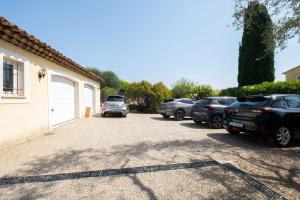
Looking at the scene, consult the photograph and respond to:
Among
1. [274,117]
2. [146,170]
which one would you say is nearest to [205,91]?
[274,117]

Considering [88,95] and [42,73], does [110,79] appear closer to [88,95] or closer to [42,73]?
[88,95]

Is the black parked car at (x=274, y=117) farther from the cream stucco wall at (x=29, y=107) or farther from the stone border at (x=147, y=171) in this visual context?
the cream stucco wall at (x=29, y=107)

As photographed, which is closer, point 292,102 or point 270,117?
point 270,117

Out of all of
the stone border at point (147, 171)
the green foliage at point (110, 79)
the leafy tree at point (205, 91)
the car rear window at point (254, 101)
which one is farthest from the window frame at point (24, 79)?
the green foliage at point (110, 79)

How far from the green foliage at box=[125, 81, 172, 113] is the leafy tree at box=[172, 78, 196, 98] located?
5.53m

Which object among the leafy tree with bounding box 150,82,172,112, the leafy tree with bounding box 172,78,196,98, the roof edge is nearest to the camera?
the roof edge

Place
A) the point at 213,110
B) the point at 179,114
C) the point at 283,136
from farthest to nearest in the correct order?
the point at 179,114, the point at 213,110, the point at 283,136

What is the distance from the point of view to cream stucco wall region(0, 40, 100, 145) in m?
6.59

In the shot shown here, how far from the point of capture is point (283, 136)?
6848mm

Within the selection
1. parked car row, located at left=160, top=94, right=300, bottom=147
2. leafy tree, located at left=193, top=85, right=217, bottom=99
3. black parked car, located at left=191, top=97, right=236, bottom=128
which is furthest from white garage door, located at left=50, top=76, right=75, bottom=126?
leafy tree, located at left=193, top=85, right=217, bottom=99

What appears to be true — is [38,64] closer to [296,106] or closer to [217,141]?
[217,141]

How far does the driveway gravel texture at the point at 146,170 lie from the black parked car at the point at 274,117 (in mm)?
403

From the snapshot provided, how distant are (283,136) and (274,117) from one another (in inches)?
26.1

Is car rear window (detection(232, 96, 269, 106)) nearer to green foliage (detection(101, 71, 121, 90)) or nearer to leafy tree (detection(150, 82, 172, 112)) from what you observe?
leafy tree (detection(150, 82, 172, 112))
